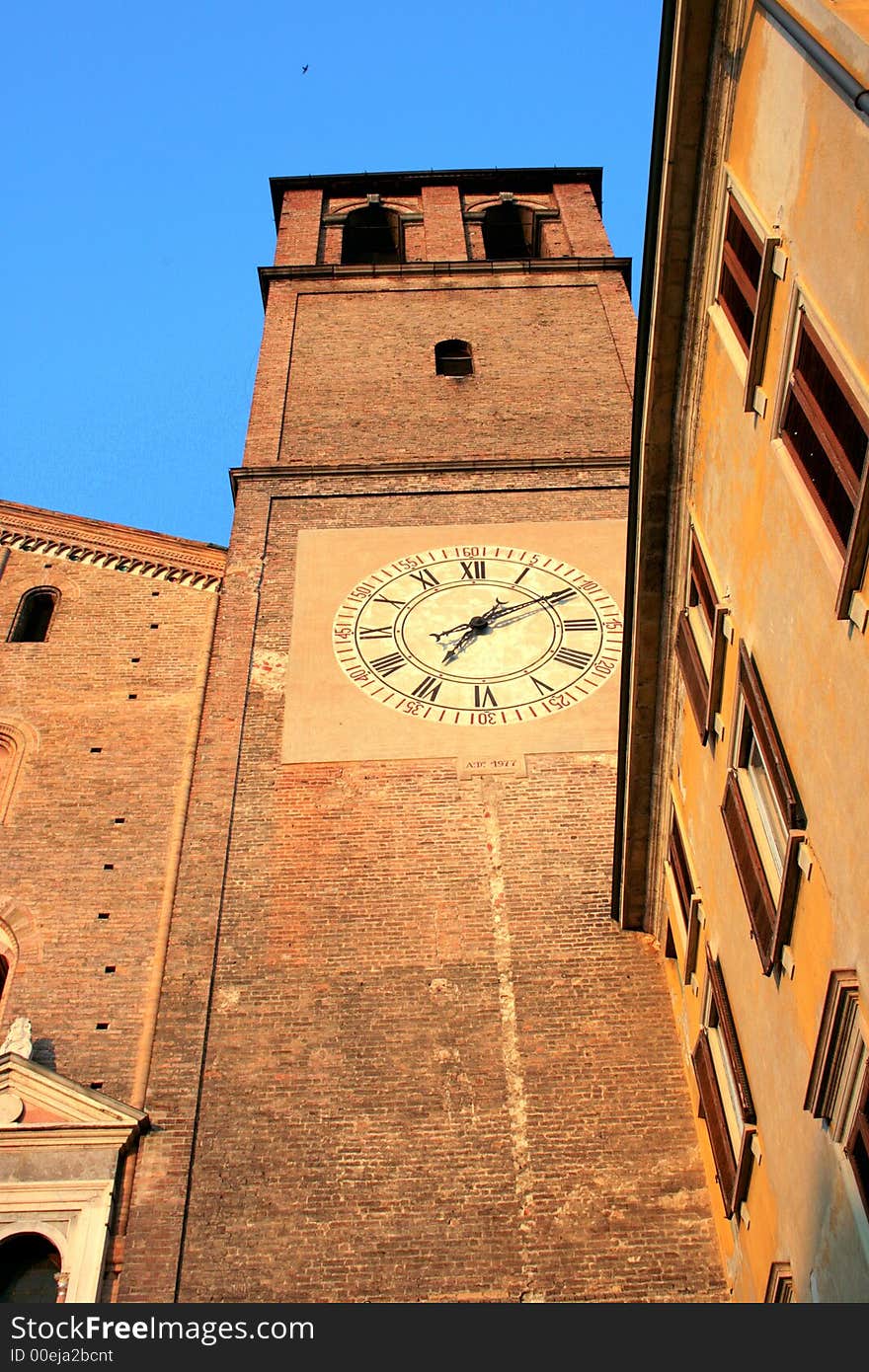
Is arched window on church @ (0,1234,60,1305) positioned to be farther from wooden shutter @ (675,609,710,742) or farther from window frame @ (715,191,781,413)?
window frame @ (715,191,781,413)

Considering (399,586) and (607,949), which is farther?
(399,586)

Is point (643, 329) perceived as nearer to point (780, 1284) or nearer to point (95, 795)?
point (780, 1284)

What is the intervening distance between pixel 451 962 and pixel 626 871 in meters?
1.47

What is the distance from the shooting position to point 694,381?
916cm

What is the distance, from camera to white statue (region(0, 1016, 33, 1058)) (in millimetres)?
11109

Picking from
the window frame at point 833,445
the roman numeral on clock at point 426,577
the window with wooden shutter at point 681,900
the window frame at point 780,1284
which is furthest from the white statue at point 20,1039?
the window frame at point 833,445

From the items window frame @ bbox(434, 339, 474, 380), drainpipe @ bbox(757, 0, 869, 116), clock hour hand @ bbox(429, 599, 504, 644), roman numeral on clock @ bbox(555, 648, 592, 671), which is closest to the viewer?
drainpipe @ bbox(757, 0, 869, 116)

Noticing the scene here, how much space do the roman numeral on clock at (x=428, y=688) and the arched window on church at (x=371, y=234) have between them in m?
11.6

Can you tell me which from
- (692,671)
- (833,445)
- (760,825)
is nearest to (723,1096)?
(760,825)

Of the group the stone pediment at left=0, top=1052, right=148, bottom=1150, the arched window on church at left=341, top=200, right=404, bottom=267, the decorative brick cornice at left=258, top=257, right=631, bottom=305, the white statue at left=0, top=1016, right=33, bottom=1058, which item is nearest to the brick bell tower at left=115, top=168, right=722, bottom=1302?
the stone pediment at left=0, top=1052, right=148, bottom=1150

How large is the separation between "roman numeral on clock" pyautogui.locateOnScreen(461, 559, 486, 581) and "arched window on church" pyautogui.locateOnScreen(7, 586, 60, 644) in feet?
12.9
